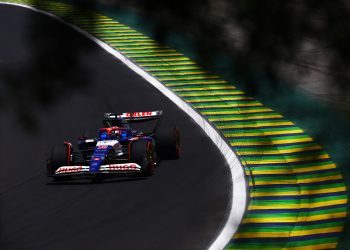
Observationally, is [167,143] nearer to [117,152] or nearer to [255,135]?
[117,152]

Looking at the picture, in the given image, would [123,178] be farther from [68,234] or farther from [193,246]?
[193,246]

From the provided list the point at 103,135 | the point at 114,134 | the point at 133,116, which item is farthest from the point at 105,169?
the point at 133,116

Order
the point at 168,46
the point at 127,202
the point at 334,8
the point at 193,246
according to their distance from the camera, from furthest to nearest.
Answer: the point at 127,202, the point at 193,246, the point at 168,46, the point at 334,8

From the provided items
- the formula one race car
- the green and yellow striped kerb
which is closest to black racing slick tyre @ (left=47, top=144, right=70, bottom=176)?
the formula one race car

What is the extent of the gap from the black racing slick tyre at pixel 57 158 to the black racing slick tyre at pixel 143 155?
1184mm

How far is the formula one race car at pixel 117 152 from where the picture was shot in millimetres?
13805

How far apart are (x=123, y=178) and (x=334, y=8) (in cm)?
1259

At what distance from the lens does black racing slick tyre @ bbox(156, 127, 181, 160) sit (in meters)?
15.2

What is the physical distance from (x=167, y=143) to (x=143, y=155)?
146cm

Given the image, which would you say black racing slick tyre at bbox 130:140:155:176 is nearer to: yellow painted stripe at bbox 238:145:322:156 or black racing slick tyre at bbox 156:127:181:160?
black racing slick tyre at bbox 156:127:181:160

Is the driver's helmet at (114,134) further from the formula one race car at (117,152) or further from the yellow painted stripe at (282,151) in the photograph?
the yellow painted stripe at (282,151)

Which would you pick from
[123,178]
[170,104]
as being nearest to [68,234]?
[123,178]

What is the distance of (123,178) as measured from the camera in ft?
46.7

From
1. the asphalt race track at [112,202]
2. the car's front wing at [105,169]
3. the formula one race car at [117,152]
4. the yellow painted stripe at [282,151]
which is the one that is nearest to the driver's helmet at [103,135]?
the formula one race car at [117,152]
